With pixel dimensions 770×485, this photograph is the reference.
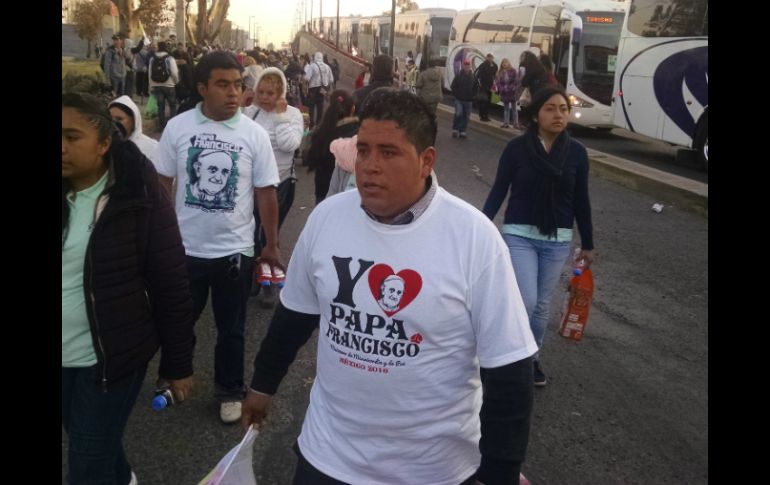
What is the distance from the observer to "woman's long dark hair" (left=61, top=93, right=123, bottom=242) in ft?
7.28

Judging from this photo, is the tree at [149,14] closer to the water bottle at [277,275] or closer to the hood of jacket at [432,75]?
the hood of jacket at [432,75]

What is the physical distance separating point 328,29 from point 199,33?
23115mm

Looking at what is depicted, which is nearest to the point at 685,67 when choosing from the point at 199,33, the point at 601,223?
the point at 601,223

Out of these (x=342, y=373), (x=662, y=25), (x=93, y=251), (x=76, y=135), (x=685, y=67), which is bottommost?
(x=342, y=373)

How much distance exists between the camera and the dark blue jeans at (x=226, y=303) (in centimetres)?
354

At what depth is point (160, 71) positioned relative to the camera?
1373 cm

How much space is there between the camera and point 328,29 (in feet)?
214

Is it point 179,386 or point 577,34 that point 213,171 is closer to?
point 179,386

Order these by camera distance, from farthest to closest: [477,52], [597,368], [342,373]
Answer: [477,52], [597,368], [342,373]

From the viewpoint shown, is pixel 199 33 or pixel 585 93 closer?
pixel 585 93

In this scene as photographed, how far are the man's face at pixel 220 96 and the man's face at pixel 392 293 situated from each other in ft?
6.50

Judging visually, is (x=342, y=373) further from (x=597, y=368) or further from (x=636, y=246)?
(x=636, y=246)

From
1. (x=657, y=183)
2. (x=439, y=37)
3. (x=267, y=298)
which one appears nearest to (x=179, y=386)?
(x=267, y=298)

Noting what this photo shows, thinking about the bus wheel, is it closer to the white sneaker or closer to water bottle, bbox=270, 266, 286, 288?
water bottle, bbox=270, 266, 286, 288
